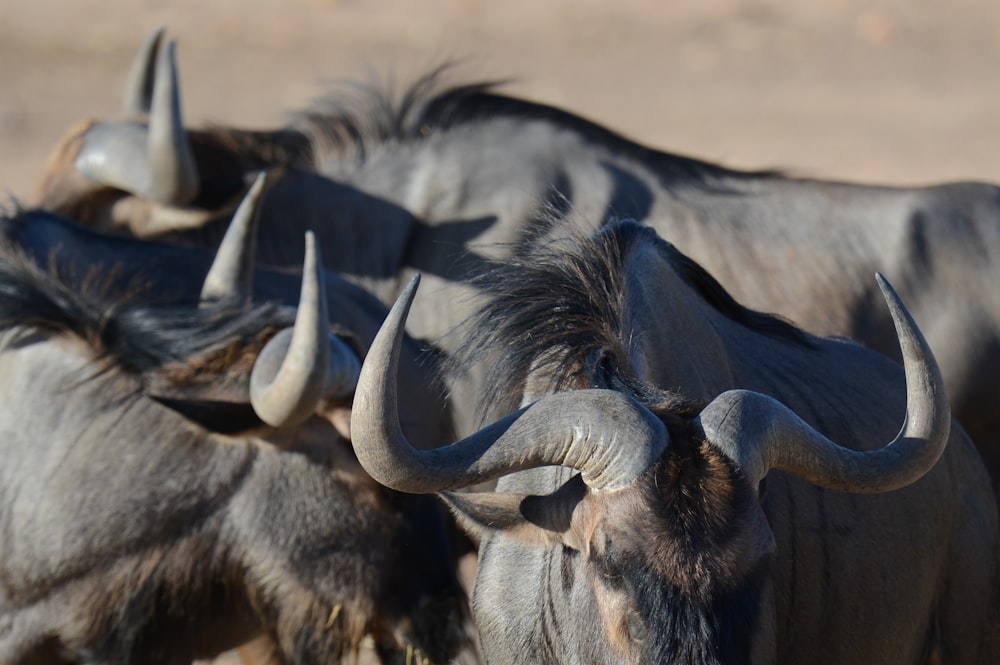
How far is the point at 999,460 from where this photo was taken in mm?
5625

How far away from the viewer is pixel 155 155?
548 centimetres

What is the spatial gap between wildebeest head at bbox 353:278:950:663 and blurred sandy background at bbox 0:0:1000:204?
Result: 37.7 ft

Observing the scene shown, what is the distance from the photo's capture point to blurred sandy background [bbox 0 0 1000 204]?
16.4 meters

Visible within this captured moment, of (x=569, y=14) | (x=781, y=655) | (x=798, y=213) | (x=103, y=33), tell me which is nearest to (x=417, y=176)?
(x=798, y=213)

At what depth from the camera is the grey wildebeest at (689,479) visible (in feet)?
9.29

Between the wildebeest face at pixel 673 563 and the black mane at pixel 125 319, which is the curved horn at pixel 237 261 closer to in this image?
the black mane at pixel 125 319

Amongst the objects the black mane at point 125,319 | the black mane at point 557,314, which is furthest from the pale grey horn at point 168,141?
the black mane at point 557,314

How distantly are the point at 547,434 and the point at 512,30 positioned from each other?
69.6 ft

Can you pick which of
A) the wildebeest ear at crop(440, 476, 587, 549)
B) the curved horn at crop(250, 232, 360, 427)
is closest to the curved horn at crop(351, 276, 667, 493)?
the wildebeest ear at crop(440, 476, 587, 549)

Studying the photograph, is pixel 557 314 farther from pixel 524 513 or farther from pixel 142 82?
pixel 142 82

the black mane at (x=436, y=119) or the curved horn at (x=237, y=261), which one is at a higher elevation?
the curved horn at (x=237, y=261)

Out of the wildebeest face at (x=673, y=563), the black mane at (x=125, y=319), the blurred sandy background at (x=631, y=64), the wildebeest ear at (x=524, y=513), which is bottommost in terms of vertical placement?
the blurred sandy background at (x=631, y=64)

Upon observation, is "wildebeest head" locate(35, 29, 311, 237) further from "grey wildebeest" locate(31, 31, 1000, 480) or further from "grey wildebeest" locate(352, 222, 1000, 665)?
"grey wildebeest" locate(352, 222, 1000, 665)

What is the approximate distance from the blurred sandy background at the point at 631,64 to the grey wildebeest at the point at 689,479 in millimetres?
10710
